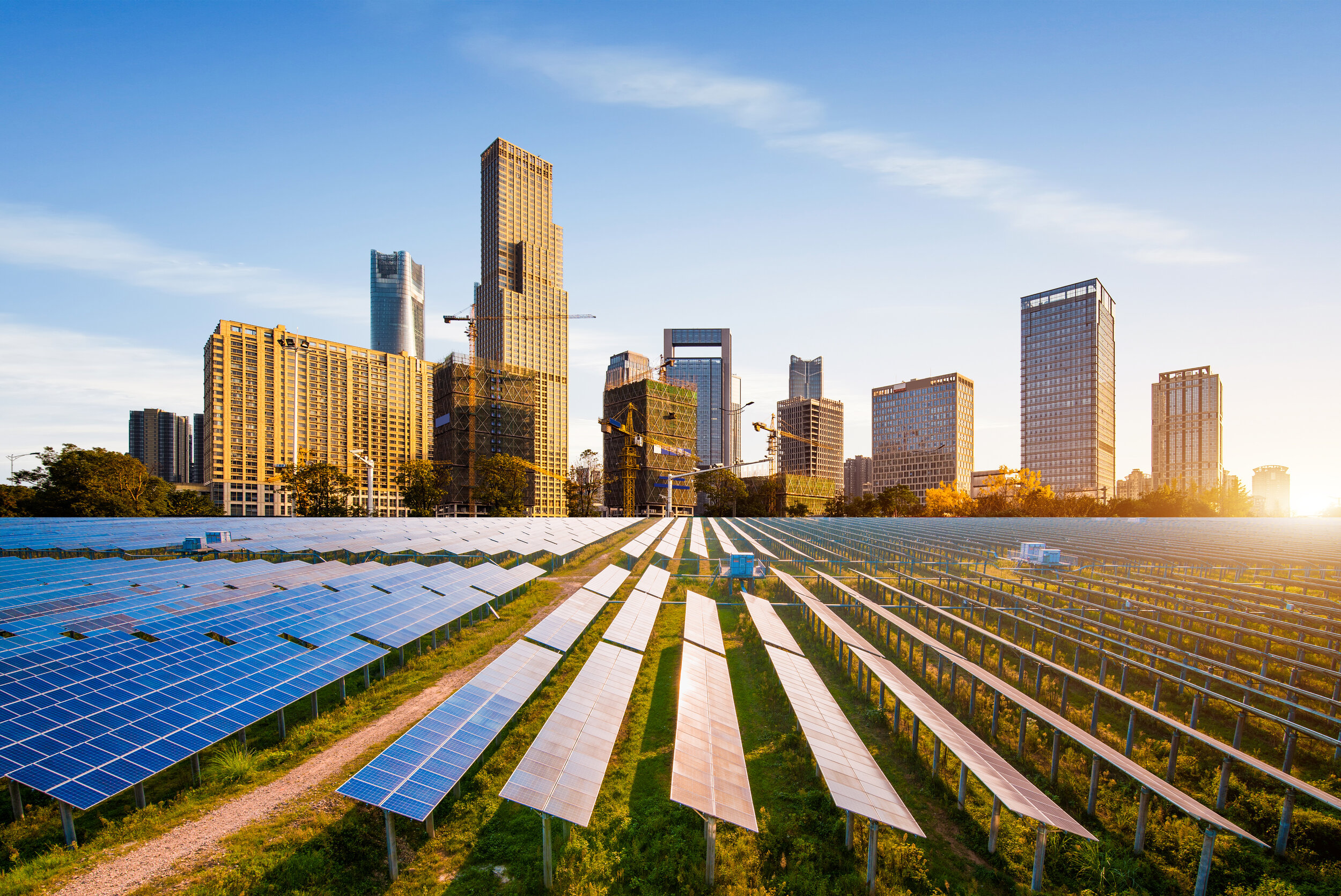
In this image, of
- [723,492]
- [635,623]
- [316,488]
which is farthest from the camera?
[723,492]

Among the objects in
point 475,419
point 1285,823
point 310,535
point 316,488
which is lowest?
point 310,535

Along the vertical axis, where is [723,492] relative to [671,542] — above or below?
below

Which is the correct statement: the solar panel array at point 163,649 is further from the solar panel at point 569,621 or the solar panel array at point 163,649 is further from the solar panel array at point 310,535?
the solar panel array at point 310,535

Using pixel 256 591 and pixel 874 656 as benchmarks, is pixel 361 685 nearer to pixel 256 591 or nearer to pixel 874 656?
pixel 256 591

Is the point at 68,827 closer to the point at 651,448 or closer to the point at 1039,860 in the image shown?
the point at 1039,860

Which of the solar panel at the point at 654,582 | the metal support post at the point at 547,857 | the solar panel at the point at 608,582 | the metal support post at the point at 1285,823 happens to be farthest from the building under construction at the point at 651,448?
the metal support post at the point at 1285,823

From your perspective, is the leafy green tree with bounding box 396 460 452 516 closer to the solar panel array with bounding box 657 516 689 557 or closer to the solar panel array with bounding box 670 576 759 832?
the solar panel array with bounding box 657 516 689 557

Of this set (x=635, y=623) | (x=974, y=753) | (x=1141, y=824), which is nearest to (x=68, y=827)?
(x=635, y=623)
